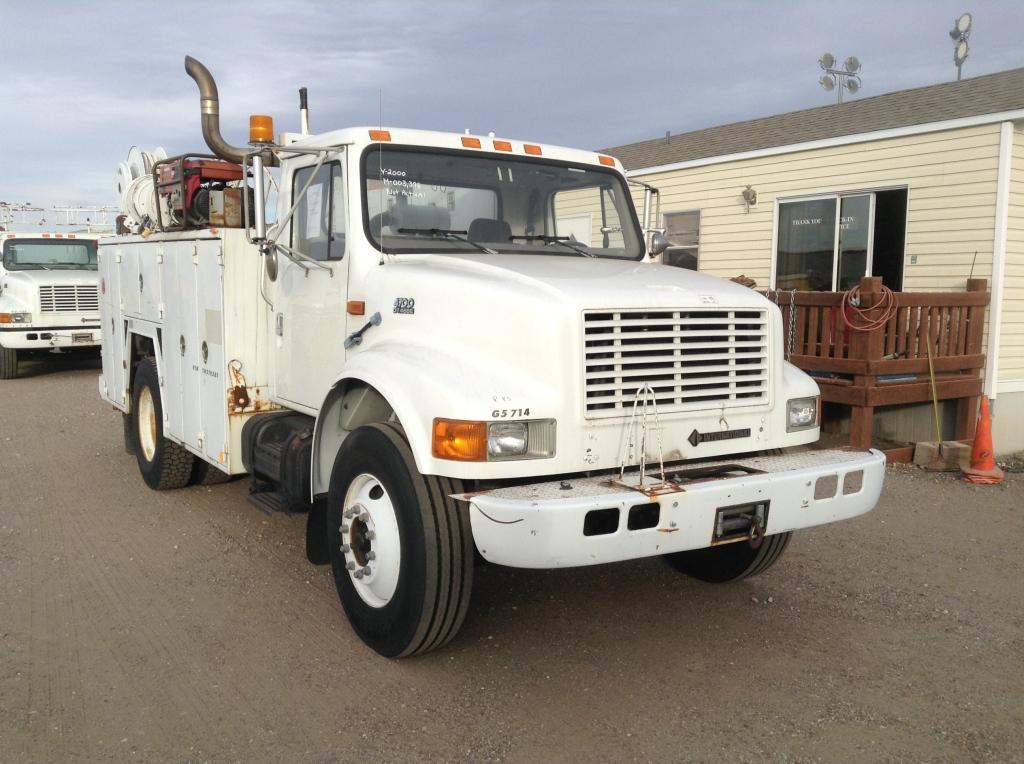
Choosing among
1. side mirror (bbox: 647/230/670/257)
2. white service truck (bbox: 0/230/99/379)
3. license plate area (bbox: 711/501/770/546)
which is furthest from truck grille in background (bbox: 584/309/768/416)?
white service truck (bbox: 0/230/99/379)

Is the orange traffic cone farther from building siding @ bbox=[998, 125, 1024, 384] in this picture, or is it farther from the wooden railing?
building siding @ bbox=[998, 125, 1024, 384]

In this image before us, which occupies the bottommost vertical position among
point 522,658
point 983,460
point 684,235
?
point 522,658

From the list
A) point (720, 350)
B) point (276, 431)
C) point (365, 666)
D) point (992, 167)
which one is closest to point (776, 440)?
point (720, 350)

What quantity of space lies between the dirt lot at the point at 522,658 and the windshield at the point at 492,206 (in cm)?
189

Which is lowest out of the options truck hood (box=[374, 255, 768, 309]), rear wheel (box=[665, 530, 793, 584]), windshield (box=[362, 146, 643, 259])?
rear wheel (box=[665, 530, 793, 584])

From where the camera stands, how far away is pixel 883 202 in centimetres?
997

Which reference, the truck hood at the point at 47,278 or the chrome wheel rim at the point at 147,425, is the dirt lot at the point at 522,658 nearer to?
the chrome wheel rim at the point at 147,425

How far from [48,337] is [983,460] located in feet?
43.5

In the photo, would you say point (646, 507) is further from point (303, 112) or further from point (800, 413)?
point (303, 112)

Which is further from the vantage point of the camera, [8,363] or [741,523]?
[8,363]

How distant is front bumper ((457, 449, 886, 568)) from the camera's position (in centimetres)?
322

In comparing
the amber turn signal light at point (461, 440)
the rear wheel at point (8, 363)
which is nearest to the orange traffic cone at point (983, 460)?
the amber turn signal light at point (461, 440)

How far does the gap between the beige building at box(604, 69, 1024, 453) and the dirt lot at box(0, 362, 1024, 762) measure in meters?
3.88

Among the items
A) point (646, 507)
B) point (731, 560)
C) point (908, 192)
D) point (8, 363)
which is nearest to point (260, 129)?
point (646, 507)
